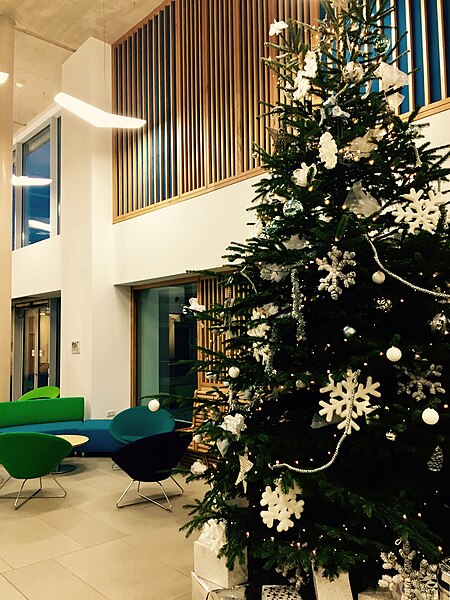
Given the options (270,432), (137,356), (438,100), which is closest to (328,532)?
(270,432)

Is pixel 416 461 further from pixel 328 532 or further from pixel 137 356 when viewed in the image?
pixel 137 356

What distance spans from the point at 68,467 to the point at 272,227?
19.2 feet

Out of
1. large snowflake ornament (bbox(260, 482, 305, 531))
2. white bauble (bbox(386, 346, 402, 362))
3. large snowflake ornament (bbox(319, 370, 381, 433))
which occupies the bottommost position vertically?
large snowflake ornament (bbox(260, 482, 305, 531))

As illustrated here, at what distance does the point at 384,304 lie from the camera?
7.55 ft

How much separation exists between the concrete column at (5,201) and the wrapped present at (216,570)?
5.91 meters

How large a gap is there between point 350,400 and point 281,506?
559mm

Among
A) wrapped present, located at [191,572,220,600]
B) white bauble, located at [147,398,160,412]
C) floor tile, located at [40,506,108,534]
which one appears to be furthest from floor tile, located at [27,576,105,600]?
white bauble, located at [147,398,160,412]

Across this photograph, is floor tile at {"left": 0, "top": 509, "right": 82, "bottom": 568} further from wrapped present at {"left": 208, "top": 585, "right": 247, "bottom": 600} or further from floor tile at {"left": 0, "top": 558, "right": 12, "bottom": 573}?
wrapped present at {"left": 208, "top": 585, "right": 247, "bottom": 600}

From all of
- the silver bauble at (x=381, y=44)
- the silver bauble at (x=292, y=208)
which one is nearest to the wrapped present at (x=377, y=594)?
the silver bauble at (x=292, y=208)

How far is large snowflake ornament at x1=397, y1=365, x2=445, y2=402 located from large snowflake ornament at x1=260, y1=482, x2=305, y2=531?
0.65 meters

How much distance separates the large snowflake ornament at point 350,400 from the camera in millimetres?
2184

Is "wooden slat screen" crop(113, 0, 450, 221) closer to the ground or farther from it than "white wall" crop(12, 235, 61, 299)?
farther from it

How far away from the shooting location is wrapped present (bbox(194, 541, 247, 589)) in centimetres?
285

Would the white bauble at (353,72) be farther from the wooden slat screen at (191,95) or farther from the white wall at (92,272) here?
the white wall at (92,272)
